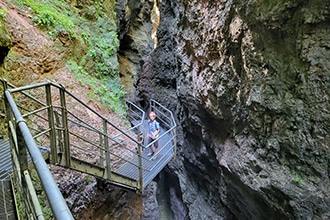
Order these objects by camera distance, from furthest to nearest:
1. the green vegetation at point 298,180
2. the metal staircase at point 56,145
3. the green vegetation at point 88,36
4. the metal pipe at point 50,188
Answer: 1. the green vegetation at point 88,36
2. the green vegetation at point 298,180
3. the metal staircase at point 56,145
4. the metal pipe at point 50,188

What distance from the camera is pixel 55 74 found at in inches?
269

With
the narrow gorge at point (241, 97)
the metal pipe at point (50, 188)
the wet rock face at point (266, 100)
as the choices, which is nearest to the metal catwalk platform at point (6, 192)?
the metal pipe at point (50, 188)

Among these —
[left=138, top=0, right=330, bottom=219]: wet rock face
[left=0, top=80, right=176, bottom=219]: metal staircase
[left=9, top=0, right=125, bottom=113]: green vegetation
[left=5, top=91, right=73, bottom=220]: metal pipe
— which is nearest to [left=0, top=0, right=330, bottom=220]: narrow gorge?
[left=138, top=0, right=330, bottom=219]: wet rock face

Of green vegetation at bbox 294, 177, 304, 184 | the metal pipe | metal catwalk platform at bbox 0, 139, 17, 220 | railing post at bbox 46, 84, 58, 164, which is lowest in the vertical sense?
green vegetation at bbox 294, 177, 304, 184

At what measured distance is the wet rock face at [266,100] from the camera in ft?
13.6

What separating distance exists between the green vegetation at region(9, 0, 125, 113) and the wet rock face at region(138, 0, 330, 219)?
3.02 m

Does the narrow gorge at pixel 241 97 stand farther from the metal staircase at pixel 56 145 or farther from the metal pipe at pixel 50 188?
the metal pipe at pixel 50 188

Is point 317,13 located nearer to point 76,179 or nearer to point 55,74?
point 76,179

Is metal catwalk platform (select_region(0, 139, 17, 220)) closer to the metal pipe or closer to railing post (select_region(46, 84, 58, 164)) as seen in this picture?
railing post (select_region(46, 84, 58, 164))

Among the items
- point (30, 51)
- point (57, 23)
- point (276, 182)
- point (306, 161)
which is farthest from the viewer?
point (57, 23)

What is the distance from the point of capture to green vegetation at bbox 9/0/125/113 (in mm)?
7477

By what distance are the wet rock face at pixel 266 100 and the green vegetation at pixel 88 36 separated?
3.02 metres

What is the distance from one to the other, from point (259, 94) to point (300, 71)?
83 centimetres

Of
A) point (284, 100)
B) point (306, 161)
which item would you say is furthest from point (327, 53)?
point (306, 161)
